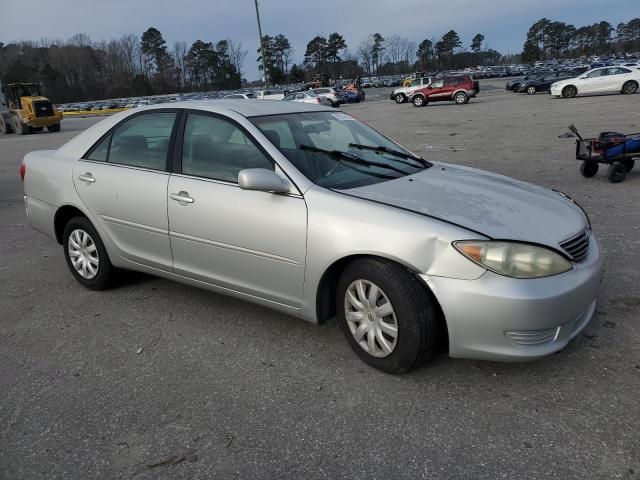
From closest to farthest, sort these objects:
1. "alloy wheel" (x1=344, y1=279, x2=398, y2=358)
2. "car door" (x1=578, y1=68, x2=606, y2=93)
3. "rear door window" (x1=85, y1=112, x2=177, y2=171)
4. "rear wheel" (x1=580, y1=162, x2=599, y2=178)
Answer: "alloy wheel" (x1=344, y1=279, x2=398, y2=358), "rear door window" (x1=85, y1=112, x2=177, y2=171), "rear wheel" (x1=580, y1=162, x2=599, y2=178), "car door" (x1=578, y1=68, x2=606, y2=93)

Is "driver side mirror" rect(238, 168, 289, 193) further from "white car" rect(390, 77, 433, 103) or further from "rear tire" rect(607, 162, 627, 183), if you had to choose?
"white car" rect(390, 77, 433, 103)

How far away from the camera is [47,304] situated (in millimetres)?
4418

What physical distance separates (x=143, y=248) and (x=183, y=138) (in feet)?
2.89

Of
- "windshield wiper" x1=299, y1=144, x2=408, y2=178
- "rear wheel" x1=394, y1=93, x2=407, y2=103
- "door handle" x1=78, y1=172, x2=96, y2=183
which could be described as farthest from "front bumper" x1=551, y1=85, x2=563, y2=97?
"door handle" x1=78, y1=172, x2=96, y2=183

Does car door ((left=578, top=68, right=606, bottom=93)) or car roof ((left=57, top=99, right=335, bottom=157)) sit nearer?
car roof ((left=57, top=99, right=335, bottom=157))

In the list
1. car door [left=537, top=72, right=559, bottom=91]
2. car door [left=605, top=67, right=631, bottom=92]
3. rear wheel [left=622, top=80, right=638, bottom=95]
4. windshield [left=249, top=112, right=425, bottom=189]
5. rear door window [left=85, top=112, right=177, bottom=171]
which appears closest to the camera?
windshield [left=249, top=112, right=425, bottom=189]

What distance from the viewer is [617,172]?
26.1 feet

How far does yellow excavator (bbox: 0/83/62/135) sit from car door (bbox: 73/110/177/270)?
2835 centimetres

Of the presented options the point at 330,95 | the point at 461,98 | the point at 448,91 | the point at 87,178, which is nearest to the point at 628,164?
the point at 87,178

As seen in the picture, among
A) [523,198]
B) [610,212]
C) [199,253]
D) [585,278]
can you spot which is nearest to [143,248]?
[199,253]

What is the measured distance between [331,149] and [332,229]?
0.90 metres

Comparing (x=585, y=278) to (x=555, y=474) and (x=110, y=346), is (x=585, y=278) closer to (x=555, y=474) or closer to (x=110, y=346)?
(x=555, y=474)

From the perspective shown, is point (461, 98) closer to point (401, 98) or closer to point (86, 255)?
point (401, 98)

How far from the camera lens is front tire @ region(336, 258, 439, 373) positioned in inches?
112
